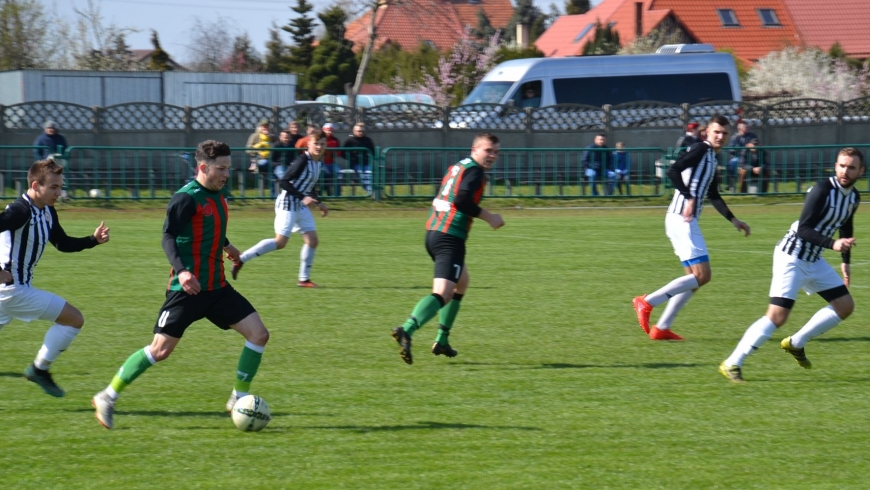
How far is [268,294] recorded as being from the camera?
37.3 feet

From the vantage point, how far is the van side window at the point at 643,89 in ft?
86.3

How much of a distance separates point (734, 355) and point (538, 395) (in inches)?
59.1

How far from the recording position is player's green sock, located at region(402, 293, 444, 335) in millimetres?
7656

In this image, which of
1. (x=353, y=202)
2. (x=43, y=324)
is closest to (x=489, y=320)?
(x=43, y=324)

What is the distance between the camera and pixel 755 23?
57.5m

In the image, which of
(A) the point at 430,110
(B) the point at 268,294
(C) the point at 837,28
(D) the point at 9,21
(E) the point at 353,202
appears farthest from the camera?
(C) the point at 837,28

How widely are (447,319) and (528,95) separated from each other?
1850cm

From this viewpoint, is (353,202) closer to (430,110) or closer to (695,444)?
(430,110)

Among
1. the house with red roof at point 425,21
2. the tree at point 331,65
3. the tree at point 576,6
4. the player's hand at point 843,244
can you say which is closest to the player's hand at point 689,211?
the player's hand at point 843,244

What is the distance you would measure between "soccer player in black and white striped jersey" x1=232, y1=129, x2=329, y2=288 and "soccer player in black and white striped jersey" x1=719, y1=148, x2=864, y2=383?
5.68m

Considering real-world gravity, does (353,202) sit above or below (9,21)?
below

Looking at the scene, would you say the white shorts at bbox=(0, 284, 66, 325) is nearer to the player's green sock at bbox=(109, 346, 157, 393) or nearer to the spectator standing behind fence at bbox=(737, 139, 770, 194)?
the player's green sock at bbox=(109, 346, 157, 393)

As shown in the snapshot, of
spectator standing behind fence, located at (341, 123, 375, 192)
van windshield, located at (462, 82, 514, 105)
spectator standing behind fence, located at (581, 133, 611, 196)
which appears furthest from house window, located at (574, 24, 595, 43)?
spectator standing behind fence, located at (341, 123, 375, 192)

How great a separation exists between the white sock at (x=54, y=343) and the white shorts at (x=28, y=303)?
10 cm
